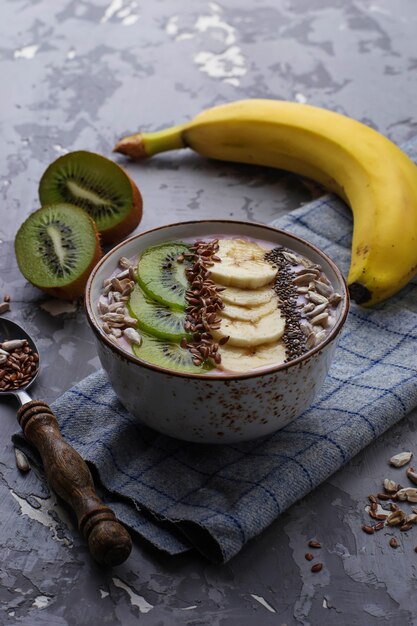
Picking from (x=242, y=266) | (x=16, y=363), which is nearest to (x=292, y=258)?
(x=242, y=266)

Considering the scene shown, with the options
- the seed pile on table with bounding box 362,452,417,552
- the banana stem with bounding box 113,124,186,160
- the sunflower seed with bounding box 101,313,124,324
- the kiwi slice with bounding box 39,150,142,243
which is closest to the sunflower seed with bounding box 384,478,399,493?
the seed pile on table with bounding box 362,452,417,552

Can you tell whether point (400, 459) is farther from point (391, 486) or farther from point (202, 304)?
point (202, 304)

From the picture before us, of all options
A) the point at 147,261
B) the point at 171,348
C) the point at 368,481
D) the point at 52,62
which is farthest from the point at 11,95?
the point at 368,481

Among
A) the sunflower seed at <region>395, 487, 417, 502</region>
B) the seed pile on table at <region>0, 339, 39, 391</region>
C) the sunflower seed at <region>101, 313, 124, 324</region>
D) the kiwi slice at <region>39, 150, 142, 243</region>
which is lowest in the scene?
the sunflower seed at <region>395, 487, 417, 502</region>

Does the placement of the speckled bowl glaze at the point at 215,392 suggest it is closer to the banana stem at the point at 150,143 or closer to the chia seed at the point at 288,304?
the chia seed at the point at 288,304

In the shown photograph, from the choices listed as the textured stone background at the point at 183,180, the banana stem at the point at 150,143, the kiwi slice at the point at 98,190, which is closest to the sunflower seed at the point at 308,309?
the textured stone background at the point at 183,180

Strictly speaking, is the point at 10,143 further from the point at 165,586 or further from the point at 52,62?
the point at 165,586

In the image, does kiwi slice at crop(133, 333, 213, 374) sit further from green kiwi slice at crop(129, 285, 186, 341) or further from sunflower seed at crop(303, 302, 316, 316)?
sunflower seed at crop(303, 302, 316, 316)
